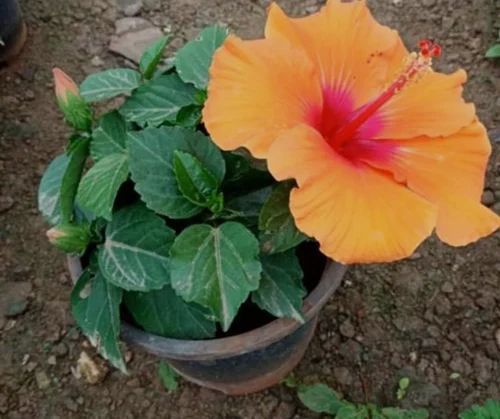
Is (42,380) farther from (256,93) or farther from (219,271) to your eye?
(256,93)

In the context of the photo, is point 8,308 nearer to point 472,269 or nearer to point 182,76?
point 182,76

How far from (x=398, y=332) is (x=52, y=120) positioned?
1098mm

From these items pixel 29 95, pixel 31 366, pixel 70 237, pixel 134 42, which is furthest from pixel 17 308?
pixel 134 42

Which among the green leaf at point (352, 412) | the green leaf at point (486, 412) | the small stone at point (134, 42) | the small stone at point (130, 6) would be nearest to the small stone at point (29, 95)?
the small stone at point (134, 42)

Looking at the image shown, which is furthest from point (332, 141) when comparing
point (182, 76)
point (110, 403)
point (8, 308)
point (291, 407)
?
point (8, 308)

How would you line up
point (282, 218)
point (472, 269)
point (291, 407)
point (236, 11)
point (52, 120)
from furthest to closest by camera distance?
point (236, 11) < point (52, 120) < point (472, 269) < point (291, 407) < point (282, 218)

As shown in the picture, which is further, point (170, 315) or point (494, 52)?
point (494, 52)

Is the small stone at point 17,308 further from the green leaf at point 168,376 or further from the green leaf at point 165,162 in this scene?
the green leaf at point 165,162

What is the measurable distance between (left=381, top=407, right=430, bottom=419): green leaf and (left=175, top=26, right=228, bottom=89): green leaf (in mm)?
812

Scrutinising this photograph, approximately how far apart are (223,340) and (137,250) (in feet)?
0.69

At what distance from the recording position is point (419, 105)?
4.00 feet

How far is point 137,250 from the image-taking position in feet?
4.20

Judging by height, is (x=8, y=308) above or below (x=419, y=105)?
below

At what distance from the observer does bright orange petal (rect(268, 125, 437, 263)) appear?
1039 millimetres
